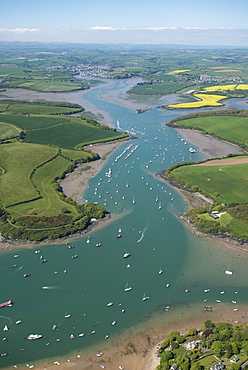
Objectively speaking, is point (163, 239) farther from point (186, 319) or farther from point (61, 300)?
point (61, 300)

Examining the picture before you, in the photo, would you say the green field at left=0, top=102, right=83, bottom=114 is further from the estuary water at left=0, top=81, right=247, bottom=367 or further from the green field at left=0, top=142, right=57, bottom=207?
the estuary water at left=0, top=81, right=247, bottom=367

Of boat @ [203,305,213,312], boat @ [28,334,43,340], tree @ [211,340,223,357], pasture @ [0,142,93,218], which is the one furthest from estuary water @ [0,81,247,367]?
pasture @ [0,142,93,218]

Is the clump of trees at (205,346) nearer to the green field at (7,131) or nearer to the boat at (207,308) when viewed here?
the boat at (207,308)

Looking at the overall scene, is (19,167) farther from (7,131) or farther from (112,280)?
(112,280)

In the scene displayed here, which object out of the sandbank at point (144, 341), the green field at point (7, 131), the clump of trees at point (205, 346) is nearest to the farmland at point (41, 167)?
the green field at point (7, 131)

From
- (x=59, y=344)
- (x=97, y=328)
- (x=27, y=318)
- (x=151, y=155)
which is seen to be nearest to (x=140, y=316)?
(x=97, y=328)

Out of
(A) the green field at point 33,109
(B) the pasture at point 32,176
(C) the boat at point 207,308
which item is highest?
(A) the green field at point 33,109

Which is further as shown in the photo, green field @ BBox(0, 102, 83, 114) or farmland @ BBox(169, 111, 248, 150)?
green field @ BBox(0, 102, 83, 114)
